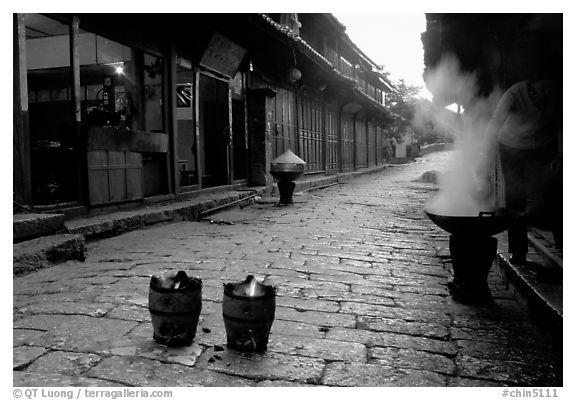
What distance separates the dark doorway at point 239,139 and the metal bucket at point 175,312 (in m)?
10.1

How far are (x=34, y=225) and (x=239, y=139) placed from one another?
8.18 metres

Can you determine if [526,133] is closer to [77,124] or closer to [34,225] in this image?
[34,225]

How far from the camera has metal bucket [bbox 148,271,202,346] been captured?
2.81 meters

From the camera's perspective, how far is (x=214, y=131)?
482 inches

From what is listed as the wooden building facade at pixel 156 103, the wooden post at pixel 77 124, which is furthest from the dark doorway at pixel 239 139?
the wooden post at pixel 77 124

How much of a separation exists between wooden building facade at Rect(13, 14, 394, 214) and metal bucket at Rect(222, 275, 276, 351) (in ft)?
13.8

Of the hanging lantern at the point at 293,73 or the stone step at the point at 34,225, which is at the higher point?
the hanging lantern at the point at 293,73

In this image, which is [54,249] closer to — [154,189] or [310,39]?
[154,189]

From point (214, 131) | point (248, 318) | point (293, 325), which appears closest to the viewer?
point (248, 318)

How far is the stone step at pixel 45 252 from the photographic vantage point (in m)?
4.56

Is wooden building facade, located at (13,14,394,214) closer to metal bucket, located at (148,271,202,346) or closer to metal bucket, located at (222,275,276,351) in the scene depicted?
metal bucket, located at (148,271,202,346)

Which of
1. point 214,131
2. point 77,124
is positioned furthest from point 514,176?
point 214,131

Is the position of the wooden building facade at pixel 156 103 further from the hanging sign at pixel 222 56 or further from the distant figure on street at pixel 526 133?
the distant figure on street at pixel 526 133

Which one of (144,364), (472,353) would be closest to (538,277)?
(472,353)
